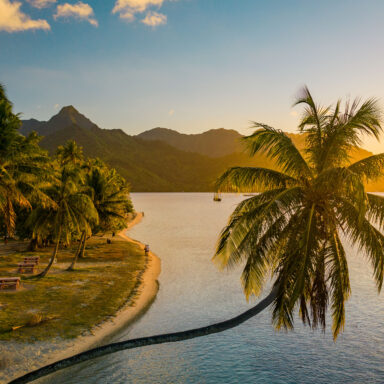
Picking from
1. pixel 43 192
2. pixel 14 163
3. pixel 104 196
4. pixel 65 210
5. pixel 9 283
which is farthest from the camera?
pixel 104 196

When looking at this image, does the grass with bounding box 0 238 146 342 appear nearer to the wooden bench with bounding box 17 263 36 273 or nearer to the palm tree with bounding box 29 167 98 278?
the wooden bench with bounding box 17 263 36 273

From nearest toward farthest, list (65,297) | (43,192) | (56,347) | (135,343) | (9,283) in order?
(135,343), (56,347), (65,297), (9,283), (43,192)

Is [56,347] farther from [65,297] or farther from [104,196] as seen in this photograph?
[104,196]

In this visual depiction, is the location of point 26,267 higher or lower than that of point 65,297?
higher

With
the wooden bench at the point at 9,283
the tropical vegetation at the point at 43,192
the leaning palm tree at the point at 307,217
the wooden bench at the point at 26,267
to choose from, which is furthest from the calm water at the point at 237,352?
the wooden bench at the point at 26,267

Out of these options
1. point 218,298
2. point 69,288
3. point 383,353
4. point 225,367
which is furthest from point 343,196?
point 69,288

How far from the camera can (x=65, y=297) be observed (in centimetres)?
2366

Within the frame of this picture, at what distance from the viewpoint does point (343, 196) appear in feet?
40.4

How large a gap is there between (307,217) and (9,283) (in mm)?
21891

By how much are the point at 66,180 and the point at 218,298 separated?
16.5m

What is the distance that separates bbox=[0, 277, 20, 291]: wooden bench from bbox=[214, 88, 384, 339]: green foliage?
1876cm

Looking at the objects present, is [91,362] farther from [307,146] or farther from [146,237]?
[146,237]

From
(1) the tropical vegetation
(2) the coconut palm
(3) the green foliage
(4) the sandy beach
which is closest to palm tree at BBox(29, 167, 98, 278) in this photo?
(1) the tropical vegetation

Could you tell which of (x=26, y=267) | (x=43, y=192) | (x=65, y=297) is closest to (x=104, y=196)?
(x=43, y=192)
